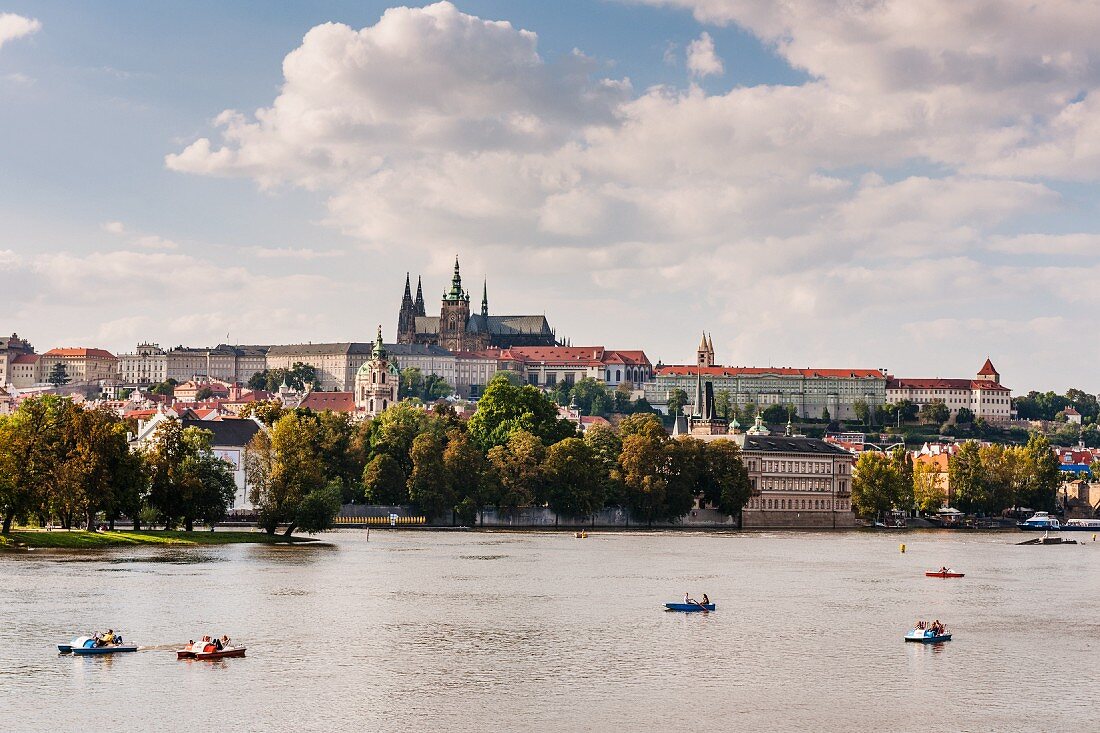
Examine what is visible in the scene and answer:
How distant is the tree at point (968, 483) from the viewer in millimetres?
182000

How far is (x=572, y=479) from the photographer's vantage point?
140 metres

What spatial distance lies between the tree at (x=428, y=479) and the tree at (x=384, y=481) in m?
1.14

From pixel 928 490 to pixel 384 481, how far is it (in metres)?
73.0

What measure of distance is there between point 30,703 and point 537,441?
98662 mm

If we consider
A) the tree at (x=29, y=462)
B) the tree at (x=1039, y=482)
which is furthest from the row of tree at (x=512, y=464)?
the tree at (x=1039, y=482)

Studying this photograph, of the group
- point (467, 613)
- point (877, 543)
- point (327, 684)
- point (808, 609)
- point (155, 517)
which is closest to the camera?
point (327, 684)

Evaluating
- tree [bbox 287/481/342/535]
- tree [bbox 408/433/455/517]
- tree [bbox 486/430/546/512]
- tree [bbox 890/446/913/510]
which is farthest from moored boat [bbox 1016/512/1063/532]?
tree [bbox 287/481/342/535]

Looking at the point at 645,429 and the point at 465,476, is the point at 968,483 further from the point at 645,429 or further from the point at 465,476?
the point at 465,476

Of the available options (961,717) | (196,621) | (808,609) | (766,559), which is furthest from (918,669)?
(766,559)

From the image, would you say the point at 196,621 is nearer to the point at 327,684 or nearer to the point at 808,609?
the point at 327,684

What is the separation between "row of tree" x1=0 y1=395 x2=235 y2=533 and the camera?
87688mm

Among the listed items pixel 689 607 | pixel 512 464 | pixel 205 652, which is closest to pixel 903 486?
pixel 512 464

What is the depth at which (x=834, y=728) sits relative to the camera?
42.9m

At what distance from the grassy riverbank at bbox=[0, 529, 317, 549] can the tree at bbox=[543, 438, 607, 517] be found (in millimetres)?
37032
